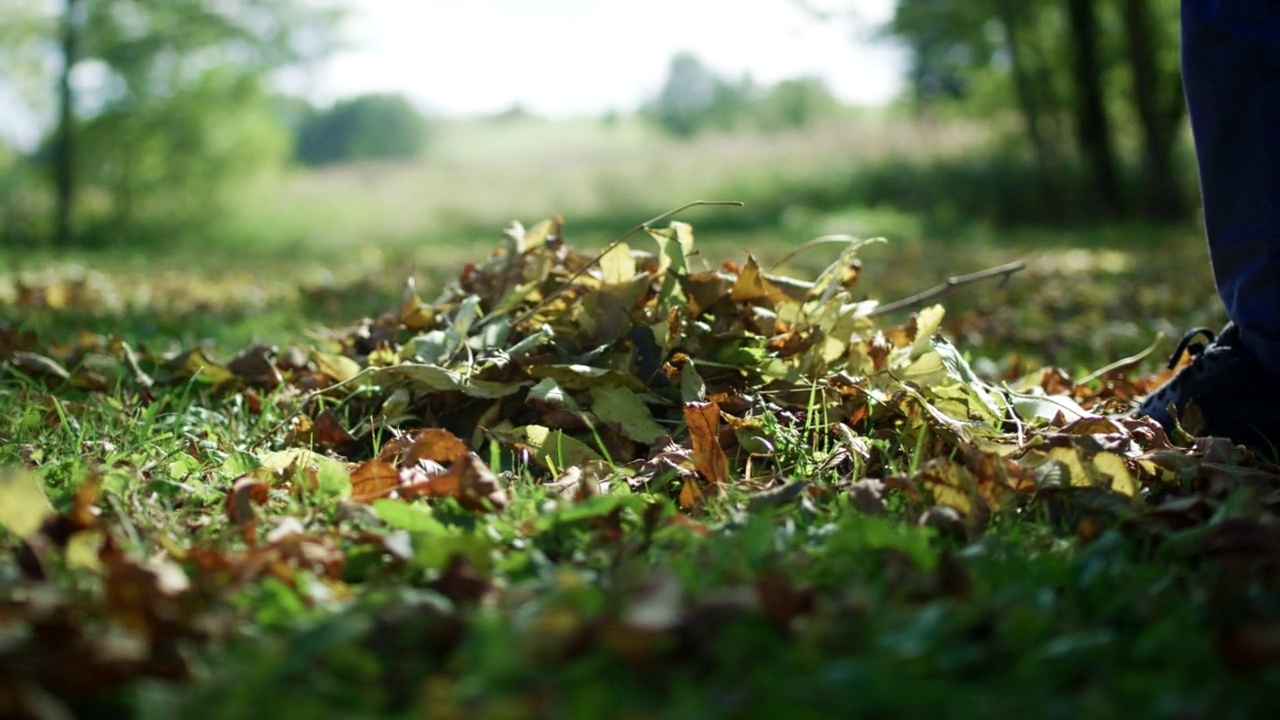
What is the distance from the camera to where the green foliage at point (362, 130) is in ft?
207

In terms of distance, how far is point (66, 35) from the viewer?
51.0ft

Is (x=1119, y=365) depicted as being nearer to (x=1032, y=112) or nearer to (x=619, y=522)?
(x=619, y=522)

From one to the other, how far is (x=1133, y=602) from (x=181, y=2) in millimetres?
17875

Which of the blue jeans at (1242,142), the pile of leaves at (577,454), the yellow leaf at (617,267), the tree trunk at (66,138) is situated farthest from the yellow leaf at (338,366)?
the tree trunk at (66,138)

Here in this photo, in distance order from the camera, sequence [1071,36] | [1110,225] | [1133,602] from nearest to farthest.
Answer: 1. [1133,602]
2. [1110,225]
3. [1071,36]

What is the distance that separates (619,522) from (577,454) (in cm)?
52

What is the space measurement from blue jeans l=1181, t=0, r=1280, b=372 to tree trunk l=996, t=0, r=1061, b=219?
1299 cm

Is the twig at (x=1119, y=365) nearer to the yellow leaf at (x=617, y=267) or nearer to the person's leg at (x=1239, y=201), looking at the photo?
the person's leg at (x=1239, y=201)

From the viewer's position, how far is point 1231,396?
239cm

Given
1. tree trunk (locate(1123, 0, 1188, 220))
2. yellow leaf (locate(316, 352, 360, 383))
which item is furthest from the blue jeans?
tree trunk (locate(1123, 0, 1188, 220))

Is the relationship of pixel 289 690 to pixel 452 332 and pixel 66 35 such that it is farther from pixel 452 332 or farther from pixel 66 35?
pixel 66 35

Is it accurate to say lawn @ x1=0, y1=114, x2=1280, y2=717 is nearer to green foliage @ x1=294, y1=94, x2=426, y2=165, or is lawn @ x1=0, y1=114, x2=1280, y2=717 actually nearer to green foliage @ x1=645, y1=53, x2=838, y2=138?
green foliage @ x1=645, y1=53, x2=838, y2=138

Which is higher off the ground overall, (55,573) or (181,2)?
(181,2)

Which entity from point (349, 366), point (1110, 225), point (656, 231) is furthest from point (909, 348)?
point (1110, 225)
